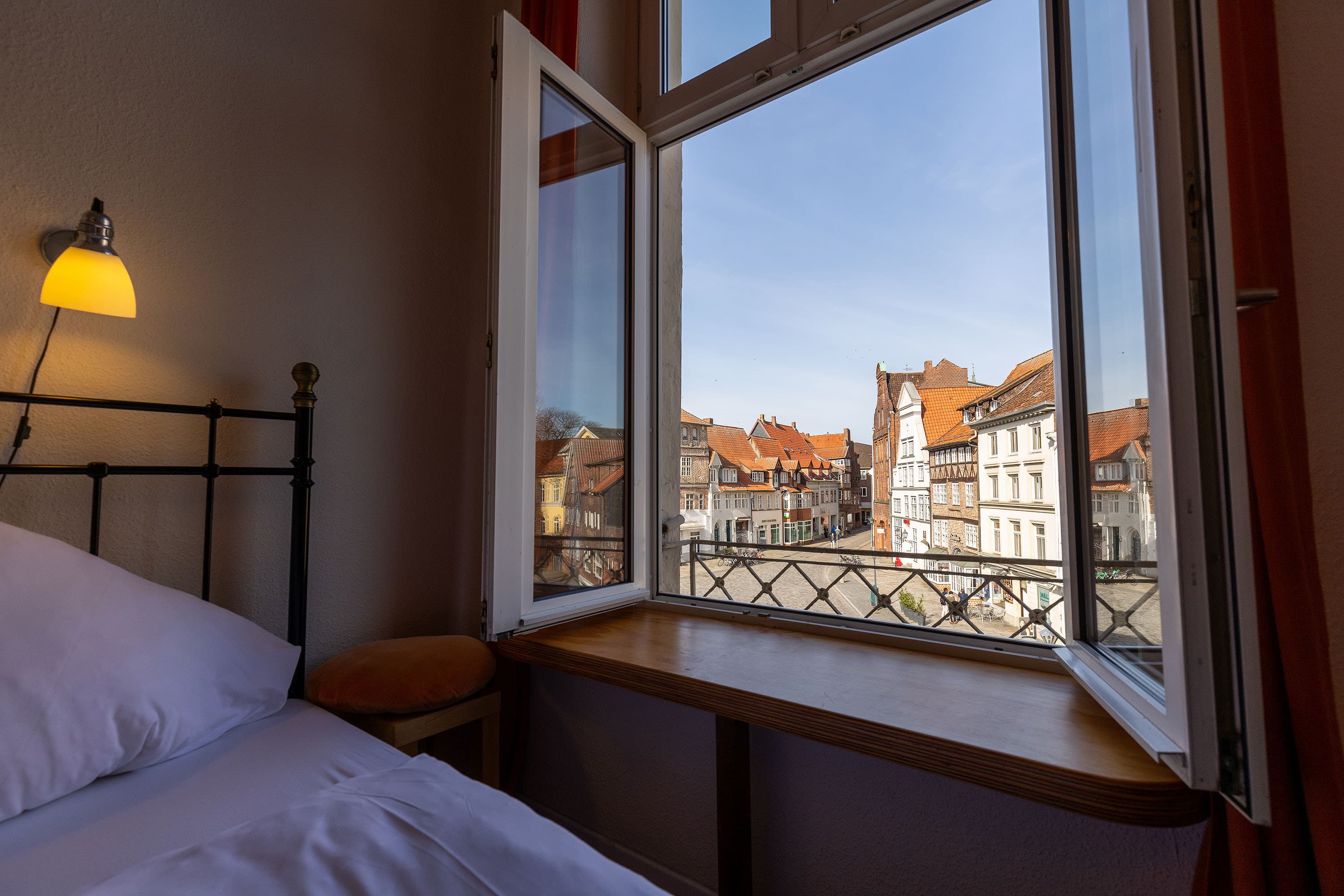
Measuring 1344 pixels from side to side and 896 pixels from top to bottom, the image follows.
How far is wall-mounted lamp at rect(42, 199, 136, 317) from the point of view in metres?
1.14

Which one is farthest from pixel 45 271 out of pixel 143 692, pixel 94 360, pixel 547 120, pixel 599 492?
pixel 599 492

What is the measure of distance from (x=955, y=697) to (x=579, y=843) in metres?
0.76

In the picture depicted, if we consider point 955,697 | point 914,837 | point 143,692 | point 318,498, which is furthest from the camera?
point 318,498

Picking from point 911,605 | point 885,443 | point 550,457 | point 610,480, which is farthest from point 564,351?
point 885,443

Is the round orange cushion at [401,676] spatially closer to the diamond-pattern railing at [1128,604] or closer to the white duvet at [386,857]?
the white duvet at [386,857]

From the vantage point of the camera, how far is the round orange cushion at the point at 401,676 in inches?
52.9

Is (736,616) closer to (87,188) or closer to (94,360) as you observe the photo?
(94,360)

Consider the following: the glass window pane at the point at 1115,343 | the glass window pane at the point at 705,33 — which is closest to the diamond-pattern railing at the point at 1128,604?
the glass window pane at the point at 1115,343

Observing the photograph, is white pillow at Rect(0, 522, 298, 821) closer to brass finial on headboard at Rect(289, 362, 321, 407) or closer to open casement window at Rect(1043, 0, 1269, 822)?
brass finial on headboard at Rect(289, 362, 321, 407)

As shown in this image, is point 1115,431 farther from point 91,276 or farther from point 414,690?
point 91,276

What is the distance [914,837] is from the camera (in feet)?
4.00

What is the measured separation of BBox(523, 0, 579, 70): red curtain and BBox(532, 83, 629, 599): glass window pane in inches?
8.6

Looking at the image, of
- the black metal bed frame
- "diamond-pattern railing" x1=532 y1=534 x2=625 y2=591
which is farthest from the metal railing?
the black metal bed frame

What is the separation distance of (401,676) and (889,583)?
2.60 m
